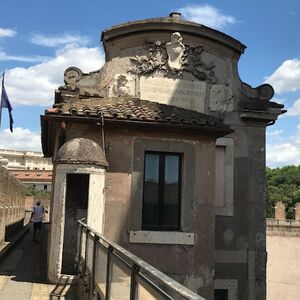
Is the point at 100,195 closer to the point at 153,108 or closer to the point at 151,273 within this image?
the point at 153,108

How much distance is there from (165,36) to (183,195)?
223 inches

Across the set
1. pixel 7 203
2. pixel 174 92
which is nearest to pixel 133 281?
pixel 174 92

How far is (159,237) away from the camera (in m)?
12.0

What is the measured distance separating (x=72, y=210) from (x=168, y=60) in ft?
20.9

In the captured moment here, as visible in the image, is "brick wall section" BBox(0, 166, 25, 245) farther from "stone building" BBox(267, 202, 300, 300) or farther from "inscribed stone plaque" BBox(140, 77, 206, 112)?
"stone building" BBox(267, 202, 300, 300)

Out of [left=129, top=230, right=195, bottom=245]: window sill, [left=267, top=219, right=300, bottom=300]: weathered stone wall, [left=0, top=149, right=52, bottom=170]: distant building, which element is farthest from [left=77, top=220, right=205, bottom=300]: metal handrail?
[left=0, top=149, right=52, bottom=170]: distant building

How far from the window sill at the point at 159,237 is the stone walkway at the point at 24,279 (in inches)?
92.7

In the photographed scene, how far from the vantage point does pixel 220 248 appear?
14656mm

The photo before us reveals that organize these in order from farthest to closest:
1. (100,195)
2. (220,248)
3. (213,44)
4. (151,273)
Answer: (213,44)
(220,248)
(100,195)
(151,273)

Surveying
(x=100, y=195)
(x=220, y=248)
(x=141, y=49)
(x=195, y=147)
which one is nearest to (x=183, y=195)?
(x=195, y=147)

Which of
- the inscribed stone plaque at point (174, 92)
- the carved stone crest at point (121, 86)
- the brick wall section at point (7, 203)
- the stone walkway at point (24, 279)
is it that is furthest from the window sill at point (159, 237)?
the brick wall section at point (7, 203)

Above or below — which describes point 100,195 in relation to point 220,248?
above

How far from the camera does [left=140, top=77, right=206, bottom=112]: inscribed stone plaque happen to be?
1508 cm

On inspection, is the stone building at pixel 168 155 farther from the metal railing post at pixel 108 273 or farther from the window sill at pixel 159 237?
the metal railing post at pixel 108 273
